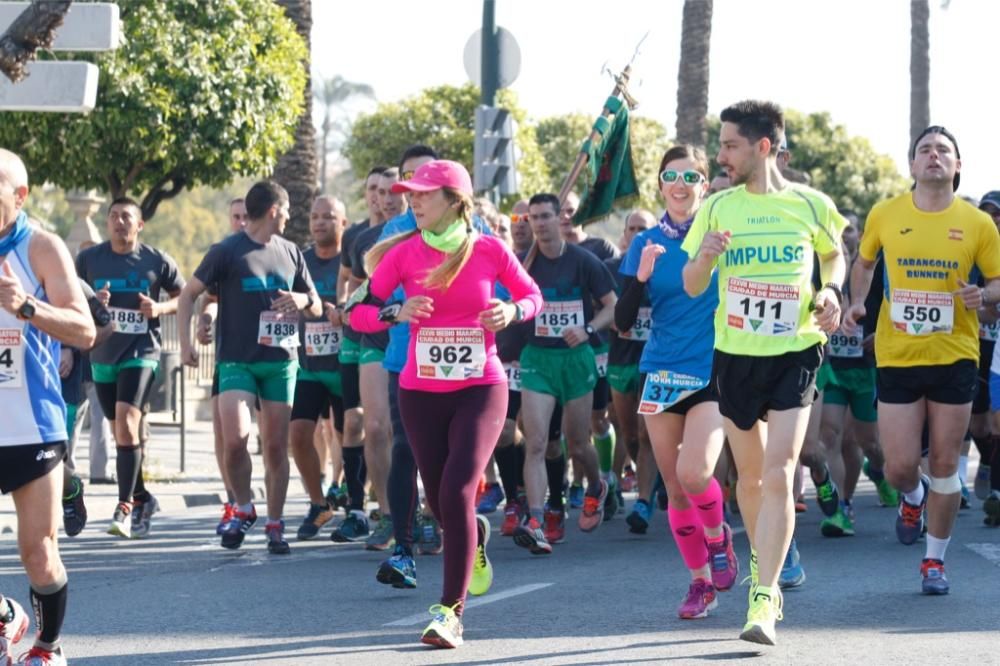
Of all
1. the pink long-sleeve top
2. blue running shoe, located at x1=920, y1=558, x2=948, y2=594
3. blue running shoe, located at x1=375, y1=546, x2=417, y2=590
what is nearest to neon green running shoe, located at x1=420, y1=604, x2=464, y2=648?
the pink long-sleeve top

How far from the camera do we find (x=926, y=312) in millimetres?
9047

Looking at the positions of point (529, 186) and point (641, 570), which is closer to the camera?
point (641, 570)

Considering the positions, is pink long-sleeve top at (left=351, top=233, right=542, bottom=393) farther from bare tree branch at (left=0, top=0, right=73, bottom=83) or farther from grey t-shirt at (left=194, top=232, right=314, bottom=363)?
bare tree branch at (left=0, top=0, right=73, bottom=83)

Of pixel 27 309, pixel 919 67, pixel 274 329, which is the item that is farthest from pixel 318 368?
pixel 919 67

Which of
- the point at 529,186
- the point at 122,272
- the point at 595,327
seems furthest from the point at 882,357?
the point at 529,186

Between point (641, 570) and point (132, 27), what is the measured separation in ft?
38.3

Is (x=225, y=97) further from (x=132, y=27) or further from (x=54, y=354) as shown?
(x=54, y=354)

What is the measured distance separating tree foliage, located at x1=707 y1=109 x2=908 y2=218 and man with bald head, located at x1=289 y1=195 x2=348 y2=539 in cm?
3859

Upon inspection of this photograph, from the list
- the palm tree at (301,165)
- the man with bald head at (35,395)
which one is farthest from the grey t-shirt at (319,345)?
the palm tree at (301,165)

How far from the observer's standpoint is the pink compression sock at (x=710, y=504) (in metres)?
8.40

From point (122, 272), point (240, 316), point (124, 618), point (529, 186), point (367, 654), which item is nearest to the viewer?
point (367, 654)

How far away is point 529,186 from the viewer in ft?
122

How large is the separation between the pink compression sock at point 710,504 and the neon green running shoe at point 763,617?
1.11m

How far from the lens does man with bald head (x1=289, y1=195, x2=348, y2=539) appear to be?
11.9m
